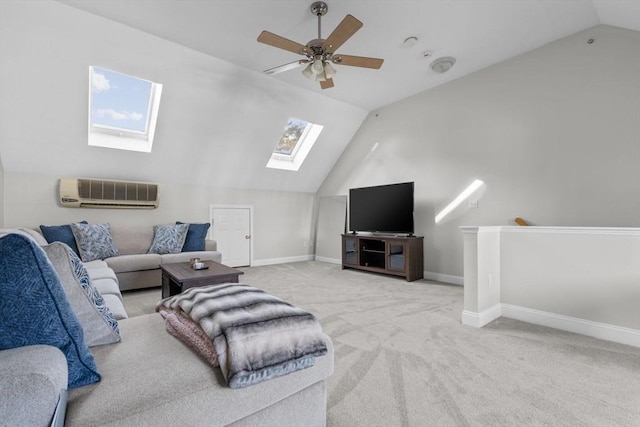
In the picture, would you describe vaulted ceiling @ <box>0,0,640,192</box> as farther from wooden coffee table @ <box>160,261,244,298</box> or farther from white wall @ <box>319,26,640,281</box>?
wooden coffee table @ <box>160,261,244,298</box>

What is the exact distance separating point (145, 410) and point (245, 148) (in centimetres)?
484

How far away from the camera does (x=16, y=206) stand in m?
3.96

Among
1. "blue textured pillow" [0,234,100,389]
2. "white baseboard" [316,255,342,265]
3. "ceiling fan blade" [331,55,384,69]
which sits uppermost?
→ "ceiling fan blade" [331,55,384,69]

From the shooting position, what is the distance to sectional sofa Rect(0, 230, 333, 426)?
72 cm

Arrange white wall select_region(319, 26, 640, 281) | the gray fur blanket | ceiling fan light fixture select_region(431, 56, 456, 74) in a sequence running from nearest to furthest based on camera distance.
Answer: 1. the gray fur blanket
2. white wall select_region(319, 26, 640, 281)
3. ceiling fan light fixture select_region(431, 56, 456, 74)

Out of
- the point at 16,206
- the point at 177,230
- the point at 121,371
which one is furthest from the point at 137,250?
the point at 121,371

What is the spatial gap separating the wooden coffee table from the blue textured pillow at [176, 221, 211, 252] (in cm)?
123

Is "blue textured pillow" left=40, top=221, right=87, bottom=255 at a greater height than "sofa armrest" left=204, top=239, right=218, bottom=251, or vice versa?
"blue textured pillow" left=40, top=221, right=87, bottom=255

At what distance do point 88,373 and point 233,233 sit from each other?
16.5 ft

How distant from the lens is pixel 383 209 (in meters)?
5.07

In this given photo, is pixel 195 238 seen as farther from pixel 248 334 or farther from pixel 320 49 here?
pixel 248 334

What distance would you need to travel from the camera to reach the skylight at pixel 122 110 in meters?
3.98

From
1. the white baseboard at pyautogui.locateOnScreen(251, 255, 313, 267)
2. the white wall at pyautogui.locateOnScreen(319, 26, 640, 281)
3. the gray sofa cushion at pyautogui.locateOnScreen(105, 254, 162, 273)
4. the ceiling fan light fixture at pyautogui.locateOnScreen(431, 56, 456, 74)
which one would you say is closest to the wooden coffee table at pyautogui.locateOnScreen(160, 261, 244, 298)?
the gray sofa cushion at pyautogui.locateOnScreen(105, 254, 162, 273)

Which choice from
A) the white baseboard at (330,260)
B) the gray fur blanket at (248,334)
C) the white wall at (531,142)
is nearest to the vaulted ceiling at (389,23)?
the white wall at (531,142)
